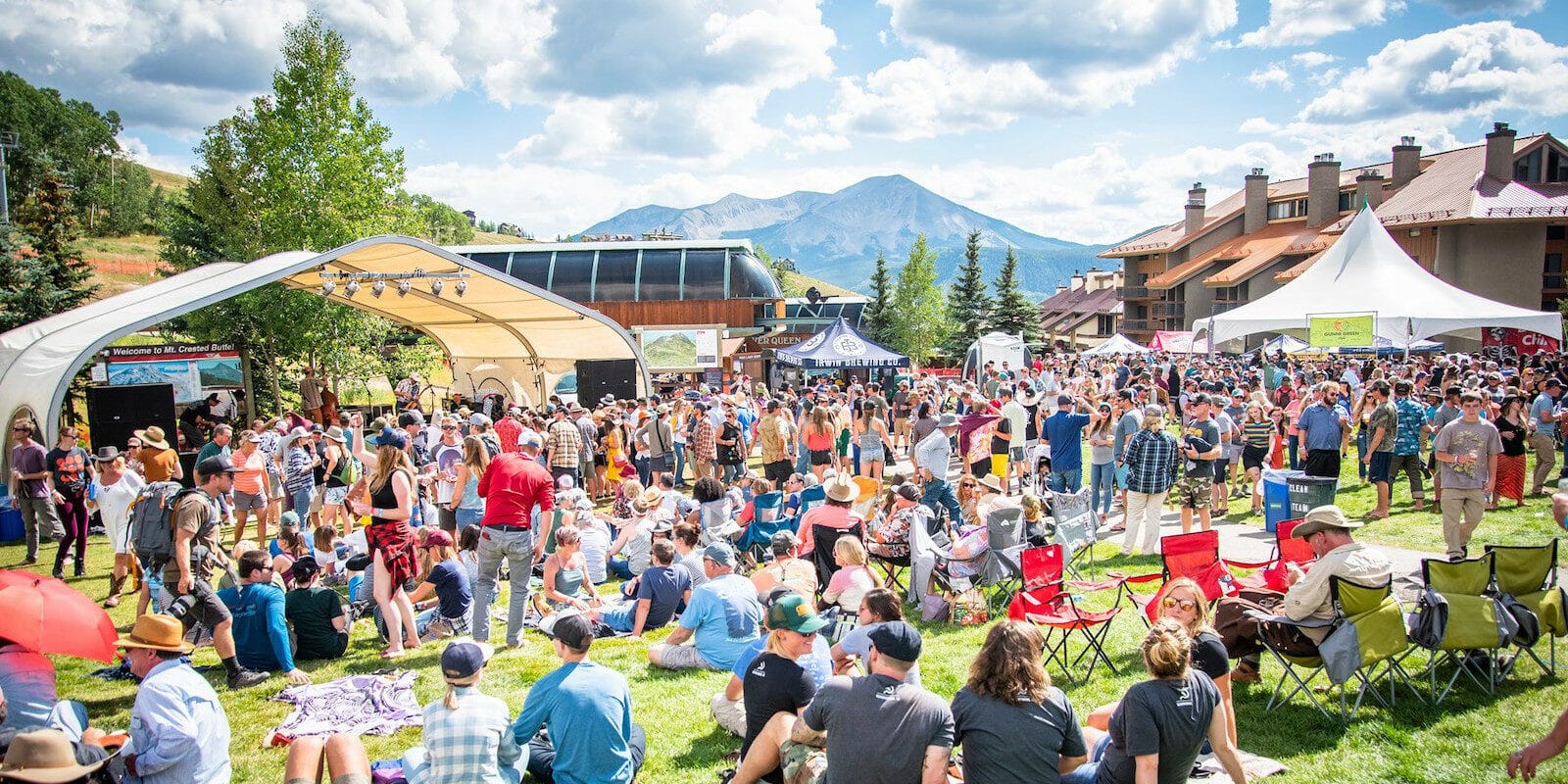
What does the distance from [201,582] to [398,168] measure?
72.6 feet

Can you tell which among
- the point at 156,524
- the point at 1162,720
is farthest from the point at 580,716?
the point at 156,524

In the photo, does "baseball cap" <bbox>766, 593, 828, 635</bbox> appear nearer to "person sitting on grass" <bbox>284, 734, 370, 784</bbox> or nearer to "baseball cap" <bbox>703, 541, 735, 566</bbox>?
"person sitting on grass" <bbox>284, 734, 370, 784</bbox>

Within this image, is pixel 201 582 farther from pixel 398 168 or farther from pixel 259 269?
pixel 398 168

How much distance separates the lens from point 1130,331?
2202 inches

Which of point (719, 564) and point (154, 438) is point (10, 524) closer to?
point (154, 438)

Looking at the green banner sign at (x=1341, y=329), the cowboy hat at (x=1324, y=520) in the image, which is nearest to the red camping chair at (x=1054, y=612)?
the cowboy hat at (x=1324, y=520)

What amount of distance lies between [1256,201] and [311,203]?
4856cm

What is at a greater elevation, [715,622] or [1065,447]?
[1065,447]

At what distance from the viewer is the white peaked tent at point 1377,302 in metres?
15.9

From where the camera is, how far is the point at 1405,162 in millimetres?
42781

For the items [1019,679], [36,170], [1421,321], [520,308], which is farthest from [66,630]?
[36,170]

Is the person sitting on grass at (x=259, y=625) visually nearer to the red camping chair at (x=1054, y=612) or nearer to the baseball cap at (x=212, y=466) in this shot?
the baseball cap at (x=212, y=466)

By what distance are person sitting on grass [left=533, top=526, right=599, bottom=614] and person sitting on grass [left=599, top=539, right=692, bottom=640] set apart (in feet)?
1.50

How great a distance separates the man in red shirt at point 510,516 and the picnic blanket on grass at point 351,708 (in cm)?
92
